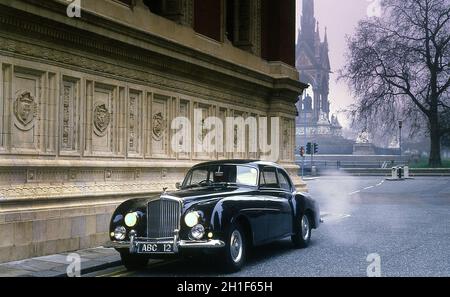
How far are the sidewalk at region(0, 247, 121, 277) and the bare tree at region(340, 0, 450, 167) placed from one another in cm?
3764

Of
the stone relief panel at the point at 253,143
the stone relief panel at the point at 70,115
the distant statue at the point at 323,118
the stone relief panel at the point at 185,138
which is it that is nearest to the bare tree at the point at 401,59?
the stone relief panel at the point at 253,143

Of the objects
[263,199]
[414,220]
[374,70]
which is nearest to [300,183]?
[414,220]

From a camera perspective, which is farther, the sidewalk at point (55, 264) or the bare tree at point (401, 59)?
the bare tree at point (401, 59)

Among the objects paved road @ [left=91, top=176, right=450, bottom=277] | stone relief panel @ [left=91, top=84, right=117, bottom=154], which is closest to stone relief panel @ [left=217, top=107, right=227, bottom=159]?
paved road @ [left=91, top=176, right=450, bottom=277]

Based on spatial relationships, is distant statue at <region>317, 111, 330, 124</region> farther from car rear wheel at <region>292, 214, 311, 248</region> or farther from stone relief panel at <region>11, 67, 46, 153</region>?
stone relief panel at <region>11, 67, 46, 153</region>

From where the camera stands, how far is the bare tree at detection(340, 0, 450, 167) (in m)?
45.1

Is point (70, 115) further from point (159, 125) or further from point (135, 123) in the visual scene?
point (159, 125)

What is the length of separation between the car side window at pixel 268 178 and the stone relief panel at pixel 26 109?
397 centimetres

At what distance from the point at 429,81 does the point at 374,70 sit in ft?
15.0

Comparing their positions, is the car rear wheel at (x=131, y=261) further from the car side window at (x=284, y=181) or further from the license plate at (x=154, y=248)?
the car side window at (x=284, y=181)

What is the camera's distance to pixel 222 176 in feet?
32.9

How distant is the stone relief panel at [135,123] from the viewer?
1296 centimetres

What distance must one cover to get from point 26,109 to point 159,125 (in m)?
4.19
